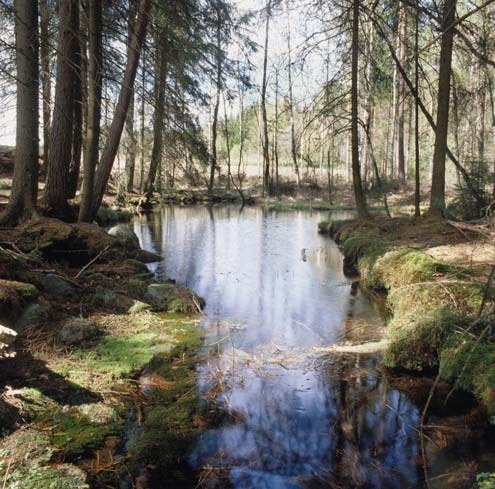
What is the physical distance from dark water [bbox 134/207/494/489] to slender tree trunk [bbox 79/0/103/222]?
280cm

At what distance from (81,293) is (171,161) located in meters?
5.62

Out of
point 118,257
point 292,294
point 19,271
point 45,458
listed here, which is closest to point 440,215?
point 292,294

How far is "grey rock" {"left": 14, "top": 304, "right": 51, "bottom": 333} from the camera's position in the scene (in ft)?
16.1

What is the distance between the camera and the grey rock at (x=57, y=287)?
6004 millimetres

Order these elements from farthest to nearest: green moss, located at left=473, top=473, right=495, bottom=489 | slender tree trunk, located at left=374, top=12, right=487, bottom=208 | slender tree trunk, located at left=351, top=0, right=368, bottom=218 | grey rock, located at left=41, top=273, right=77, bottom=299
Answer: slender tree trunk, located at left=351, top=0, right=368, bottom=218, slender tree trunk, located at left=374, top=12, right=487, bottom=208, grey rock, located at left=41, top=273, right=77, bottom=299, green moss, located at left=473, top=473, right=495, bottom=489

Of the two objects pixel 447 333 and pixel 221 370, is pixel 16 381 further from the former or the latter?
pixel 447 333

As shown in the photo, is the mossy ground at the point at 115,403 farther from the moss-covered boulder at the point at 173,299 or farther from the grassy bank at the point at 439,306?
the grassy bank at the point at 439,306

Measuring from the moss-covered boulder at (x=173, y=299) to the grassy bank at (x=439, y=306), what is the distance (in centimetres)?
275

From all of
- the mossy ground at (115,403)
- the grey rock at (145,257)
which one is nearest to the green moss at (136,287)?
the mossy ground at (115,403)

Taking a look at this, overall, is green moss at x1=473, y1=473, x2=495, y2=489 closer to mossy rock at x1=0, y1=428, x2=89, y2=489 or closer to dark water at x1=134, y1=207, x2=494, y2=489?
dark water at x1=134, y1=207, x2=494, y2=489

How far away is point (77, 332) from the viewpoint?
4.97 metres

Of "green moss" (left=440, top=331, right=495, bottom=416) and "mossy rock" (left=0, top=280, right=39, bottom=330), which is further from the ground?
"mossy rock" (left=0, top=280, right=39, bottom=330)

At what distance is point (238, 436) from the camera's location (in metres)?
3.58

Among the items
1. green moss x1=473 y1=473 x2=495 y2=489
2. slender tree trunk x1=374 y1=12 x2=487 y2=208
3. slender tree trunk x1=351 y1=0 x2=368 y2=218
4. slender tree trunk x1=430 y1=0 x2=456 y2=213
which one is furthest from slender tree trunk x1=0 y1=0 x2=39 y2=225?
slender tree trunk x1=430 y1=0 x2=456 y2=213
